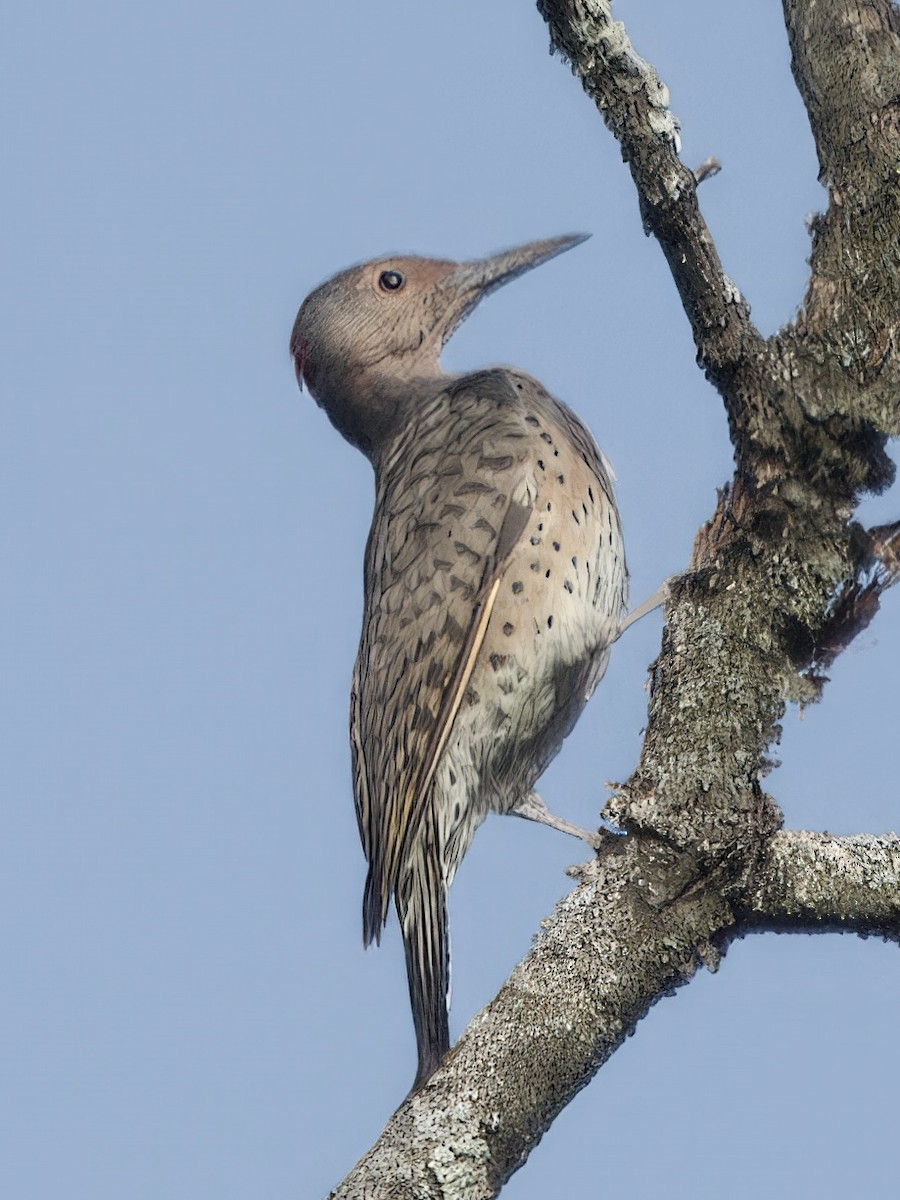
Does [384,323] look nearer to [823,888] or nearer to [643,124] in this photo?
[643,124]

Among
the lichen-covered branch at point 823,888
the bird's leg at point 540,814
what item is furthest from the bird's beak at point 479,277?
the lichen-covered branch at point 823,888

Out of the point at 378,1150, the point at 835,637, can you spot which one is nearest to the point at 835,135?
the point at 835,637

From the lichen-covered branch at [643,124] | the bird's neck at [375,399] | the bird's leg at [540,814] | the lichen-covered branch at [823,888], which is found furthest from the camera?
the bird's neck at [375,399]

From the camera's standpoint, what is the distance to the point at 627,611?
5.83m

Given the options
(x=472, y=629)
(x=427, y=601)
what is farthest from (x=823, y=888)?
(x=427, y=601)

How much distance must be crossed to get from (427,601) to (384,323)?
2043 mm

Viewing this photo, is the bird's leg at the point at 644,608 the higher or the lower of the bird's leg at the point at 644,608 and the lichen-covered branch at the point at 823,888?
the higher

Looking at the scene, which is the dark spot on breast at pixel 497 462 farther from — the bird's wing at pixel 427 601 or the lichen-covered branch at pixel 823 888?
the lichen-covered branch at pixel 823 888

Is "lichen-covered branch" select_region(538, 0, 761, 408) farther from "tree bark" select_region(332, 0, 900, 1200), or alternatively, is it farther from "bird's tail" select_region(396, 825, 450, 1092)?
"bird's tail" select_region(396, 825, 450, 1092)

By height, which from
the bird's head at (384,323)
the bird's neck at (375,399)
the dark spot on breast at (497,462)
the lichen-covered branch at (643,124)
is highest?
the bird's head at (384,323)

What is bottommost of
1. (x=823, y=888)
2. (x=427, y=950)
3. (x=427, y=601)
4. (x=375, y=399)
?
(x=823, y=888)

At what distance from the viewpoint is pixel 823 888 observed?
3.96 m

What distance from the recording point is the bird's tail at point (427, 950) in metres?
4.26

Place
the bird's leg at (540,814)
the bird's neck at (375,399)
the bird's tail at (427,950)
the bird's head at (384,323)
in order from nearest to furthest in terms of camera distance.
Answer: the bird's tail at (427,950)
the bird's leg at (540,814)
the bird's neck at (375,399)
the bird's head at (384,323)
